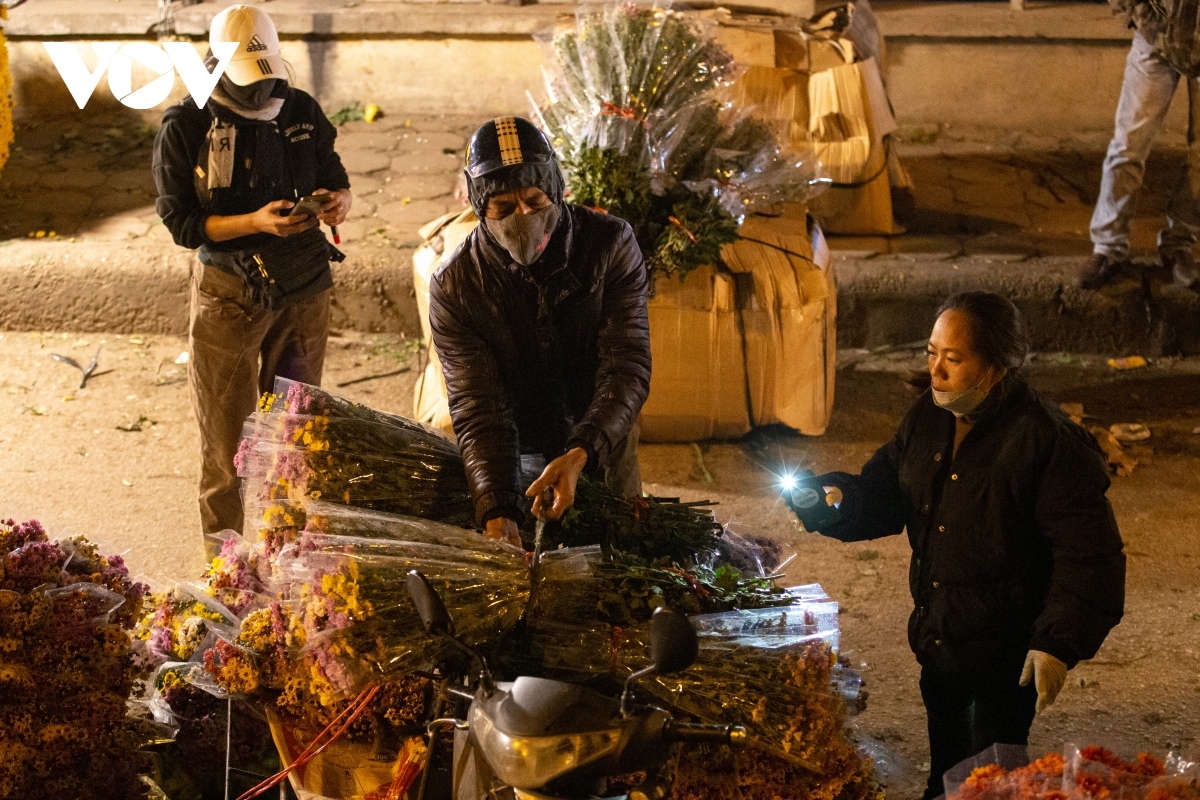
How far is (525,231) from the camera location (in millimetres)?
2922

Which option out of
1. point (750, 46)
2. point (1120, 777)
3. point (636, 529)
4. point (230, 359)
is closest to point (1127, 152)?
point (750, 46)

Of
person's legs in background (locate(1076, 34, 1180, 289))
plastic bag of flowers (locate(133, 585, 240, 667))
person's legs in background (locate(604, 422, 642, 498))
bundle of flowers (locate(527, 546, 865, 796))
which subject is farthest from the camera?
person's legs in background (locate(1076, 34, 1180, 289))

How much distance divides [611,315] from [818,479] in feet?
2.30

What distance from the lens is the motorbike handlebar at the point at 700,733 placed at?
196cm

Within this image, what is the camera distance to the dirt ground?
12.2 ft

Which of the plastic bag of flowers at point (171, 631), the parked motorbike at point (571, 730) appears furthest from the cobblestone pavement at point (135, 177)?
the parked motorbike at point (571, 730)

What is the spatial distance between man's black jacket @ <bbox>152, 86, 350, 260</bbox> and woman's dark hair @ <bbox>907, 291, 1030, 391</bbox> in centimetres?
231

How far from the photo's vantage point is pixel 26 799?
2516 mm

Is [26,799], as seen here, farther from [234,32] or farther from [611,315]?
[234,32]

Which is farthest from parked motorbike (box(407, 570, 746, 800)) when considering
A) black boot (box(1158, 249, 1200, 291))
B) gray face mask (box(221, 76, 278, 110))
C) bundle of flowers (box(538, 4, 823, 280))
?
black boot (box(1158, 249, 1200, 291))

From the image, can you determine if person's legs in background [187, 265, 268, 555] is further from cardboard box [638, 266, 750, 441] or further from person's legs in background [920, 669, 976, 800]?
person's legs in background [920, 669, 976, 800]

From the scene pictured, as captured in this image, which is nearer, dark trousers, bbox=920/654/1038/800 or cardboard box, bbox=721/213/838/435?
dark trousers, bbox=920/654/1038/800

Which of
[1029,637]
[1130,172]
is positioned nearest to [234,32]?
[1029,637]

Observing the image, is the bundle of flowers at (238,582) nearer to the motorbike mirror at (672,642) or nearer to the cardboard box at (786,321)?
the motorbike mirror at (672,642)
